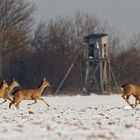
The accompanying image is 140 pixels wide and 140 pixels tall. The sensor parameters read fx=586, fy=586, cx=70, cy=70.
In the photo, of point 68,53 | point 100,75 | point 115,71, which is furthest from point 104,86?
point 68,53

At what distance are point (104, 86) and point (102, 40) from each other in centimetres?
435

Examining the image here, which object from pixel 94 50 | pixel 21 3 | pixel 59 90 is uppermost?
pixel 21 3

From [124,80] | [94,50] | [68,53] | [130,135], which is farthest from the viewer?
[68,53]

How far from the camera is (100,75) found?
55.7 m

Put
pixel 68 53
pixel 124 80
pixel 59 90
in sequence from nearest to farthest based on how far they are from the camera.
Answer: pixel 59 90 < pixel 124 80 < pixel 68 53

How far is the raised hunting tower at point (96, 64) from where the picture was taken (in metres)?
54.2

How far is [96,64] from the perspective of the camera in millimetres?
55156

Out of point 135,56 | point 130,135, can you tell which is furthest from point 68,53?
point 130,135

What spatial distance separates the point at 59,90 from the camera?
60.8 meters

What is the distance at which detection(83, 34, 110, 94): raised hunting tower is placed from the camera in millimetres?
54250

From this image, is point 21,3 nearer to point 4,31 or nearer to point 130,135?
point 4,31

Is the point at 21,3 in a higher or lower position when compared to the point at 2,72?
higher

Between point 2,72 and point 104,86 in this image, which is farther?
point 2,72

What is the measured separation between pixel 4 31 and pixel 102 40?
44.3ft
